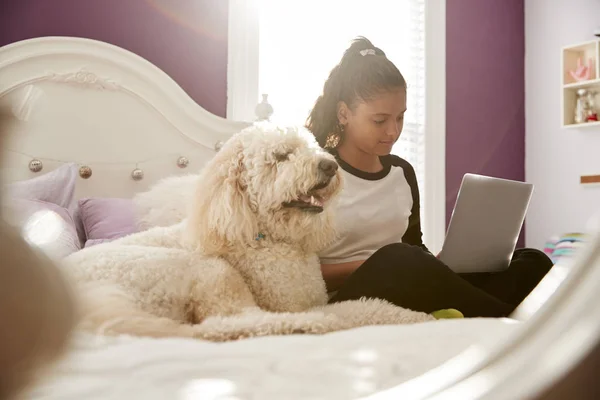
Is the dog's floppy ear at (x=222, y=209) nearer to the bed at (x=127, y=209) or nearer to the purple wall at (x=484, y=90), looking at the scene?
the bed at (x=127, y=209)

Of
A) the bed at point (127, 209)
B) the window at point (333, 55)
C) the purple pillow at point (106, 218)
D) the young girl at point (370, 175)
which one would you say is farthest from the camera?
the window at point (333, 55)

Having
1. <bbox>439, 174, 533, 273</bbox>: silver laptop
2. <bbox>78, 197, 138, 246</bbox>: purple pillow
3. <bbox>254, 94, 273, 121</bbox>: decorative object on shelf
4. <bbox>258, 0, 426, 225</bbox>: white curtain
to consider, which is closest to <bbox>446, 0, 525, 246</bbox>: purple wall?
<bbox>258, 0, 426, 225</bbox>: white curtain

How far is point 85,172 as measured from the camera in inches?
77.1

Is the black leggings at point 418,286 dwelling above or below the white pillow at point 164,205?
below

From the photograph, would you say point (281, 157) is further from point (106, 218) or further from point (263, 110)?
point (263, 110)

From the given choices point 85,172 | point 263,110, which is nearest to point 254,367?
point 85,172

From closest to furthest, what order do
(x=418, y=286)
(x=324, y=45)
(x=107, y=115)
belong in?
(x=418, y=286)
(x=107, y=115)
(x=324, y=45)

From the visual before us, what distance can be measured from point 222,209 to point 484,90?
132 inches

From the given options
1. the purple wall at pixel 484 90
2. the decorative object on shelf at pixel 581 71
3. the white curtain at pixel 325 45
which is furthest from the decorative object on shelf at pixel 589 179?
the white curtain at pixel 325 45

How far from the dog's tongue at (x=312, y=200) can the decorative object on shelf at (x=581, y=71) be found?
3.18 m

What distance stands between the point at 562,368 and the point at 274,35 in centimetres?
316

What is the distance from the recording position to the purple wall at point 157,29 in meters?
2.24

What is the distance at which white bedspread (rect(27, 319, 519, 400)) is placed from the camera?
391 mm

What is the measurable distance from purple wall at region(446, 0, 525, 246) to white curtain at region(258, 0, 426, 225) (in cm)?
25
